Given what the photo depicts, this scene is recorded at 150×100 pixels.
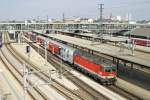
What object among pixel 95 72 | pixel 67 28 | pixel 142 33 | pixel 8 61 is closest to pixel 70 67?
pixel 95 72

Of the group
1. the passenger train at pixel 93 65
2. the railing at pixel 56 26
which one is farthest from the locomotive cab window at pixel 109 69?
the railing at pixel 56 26

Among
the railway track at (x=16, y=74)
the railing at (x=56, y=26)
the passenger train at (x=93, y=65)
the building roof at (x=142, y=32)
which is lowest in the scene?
the railway track at (x=16, y=74)

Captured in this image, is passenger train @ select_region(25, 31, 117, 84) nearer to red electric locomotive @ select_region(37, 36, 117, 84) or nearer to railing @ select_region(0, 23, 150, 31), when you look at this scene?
red electric locomotive @ select_region(37, 36, 117, 84)

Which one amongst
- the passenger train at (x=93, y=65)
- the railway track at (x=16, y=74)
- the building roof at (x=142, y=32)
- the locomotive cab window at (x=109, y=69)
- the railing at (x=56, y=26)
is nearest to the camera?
the railway track at (x=16, y=74)

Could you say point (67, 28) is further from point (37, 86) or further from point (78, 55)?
point (37, 86)

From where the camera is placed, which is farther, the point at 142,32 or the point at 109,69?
the point at 142,32

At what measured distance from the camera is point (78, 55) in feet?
176

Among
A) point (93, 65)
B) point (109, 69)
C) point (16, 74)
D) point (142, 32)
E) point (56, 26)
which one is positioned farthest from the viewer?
point (56, 26)

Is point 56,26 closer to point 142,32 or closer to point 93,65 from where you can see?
point 142,32

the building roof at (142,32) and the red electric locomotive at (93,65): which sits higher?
the building roof at (142,32)

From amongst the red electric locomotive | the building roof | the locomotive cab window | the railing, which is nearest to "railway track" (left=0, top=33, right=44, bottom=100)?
the red electric locomotive

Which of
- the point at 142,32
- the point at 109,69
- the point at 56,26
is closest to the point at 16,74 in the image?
the point at 109,69

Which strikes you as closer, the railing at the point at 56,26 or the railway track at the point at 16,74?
the railway track at the point at 16,74

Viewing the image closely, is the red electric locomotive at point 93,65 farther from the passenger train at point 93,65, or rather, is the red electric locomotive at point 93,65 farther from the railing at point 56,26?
the railing at point 56,26
